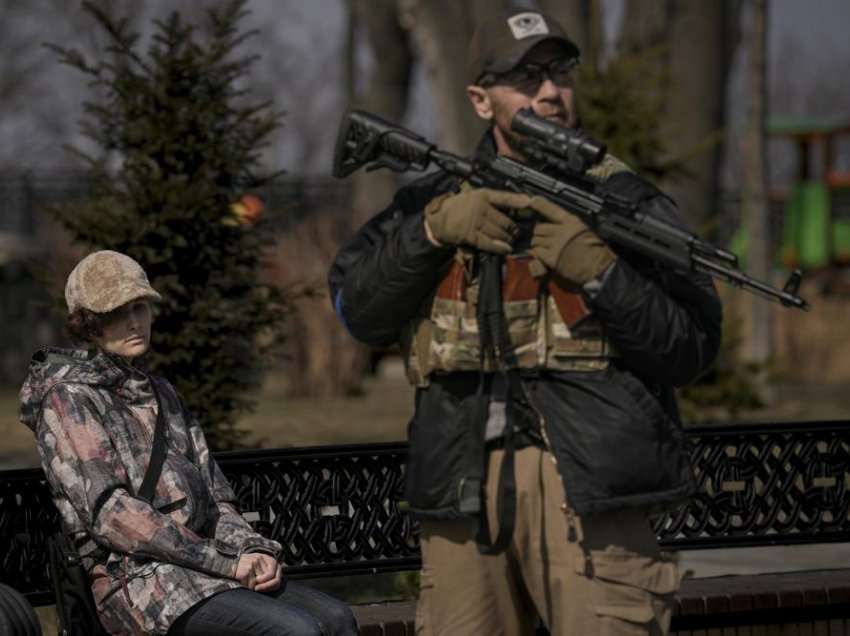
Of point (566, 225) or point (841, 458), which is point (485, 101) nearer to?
point (566, 225)

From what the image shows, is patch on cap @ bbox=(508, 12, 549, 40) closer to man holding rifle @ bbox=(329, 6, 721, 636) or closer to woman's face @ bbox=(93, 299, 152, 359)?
man holding rifle @ bbox=(329, 6, 721, 636)

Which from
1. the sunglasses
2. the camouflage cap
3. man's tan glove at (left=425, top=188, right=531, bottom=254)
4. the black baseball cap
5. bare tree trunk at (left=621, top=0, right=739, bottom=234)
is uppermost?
bare tree trunk at (left=621, top=0, right=739, bottom=234)

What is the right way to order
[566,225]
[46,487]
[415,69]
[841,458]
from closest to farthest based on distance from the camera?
[566,225] < [46,487] < [841,458] < [415,69]

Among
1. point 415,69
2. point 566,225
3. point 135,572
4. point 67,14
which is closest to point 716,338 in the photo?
point 566,225

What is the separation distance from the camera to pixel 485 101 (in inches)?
175

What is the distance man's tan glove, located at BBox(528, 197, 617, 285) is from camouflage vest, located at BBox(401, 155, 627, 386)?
0.31 feet

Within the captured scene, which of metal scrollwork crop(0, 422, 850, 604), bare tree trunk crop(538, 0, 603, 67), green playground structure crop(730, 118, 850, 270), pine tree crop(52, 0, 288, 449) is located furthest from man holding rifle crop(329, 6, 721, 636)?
green playground structure crop(730, 118, 850, 270)

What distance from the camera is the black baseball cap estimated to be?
4.34 meters

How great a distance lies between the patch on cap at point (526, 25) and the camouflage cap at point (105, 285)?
1.30 m

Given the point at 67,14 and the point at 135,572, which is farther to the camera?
the point at 67,14

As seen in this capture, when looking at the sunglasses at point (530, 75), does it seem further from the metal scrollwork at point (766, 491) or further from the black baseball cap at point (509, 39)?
the metal scrollwork at point (766, 491)

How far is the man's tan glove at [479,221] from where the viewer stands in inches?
166

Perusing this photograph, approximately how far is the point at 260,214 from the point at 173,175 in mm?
430

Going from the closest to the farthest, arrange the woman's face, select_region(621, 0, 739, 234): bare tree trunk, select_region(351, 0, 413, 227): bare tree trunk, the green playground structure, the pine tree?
the woman's face
the pine tree
select_region(621, 0, 739, 234): bare tree trunk
select_region(351, 0, 413, 227): bare tree trunk
the green playground structure
